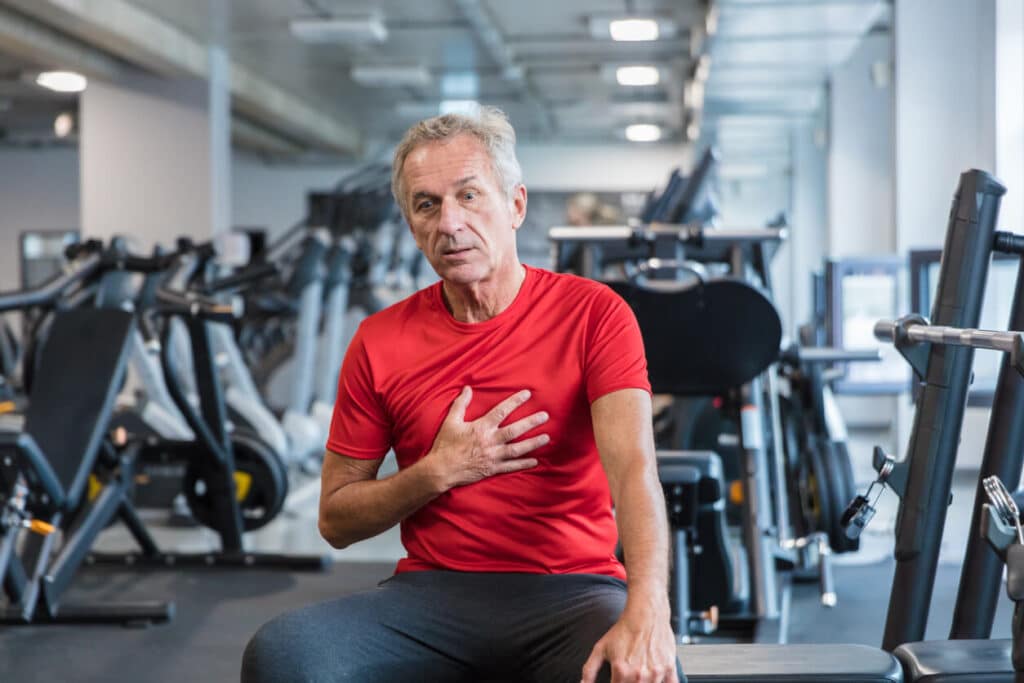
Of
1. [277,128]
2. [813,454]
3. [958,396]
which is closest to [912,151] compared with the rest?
[813,454]

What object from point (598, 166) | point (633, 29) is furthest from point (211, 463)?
point (598, 166)

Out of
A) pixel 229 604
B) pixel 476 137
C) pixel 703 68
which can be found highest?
pixel 703 68

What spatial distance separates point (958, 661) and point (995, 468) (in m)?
0.58

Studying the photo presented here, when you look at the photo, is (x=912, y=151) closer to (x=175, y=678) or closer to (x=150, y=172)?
(x=175, y=678)

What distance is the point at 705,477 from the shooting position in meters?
2.76

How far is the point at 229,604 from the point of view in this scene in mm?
3910

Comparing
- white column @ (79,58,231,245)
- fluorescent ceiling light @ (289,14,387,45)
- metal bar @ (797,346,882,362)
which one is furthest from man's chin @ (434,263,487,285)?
white column @ (79,58,231,245)

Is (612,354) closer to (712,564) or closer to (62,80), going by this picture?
(712,564)

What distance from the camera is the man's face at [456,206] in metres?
1.74

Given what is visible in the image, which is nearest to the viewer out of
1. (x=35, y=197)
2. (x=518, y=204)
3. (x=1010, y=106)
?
(x=518, y=204)

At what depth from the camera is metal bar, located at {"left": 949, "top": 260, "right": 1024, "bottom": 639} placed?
191 cm

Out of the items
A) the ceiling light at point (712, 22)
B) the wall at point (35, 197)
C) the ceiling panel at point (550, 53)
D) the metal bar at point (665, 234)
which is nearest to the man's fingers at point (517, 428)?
the metal bar at point (665, 234)

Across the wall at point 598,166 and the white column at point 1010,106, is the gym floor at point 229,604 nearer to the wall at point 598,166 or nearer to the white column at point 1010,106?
the white column at point 1010,106

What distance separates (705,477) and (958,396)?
2.78 feet
